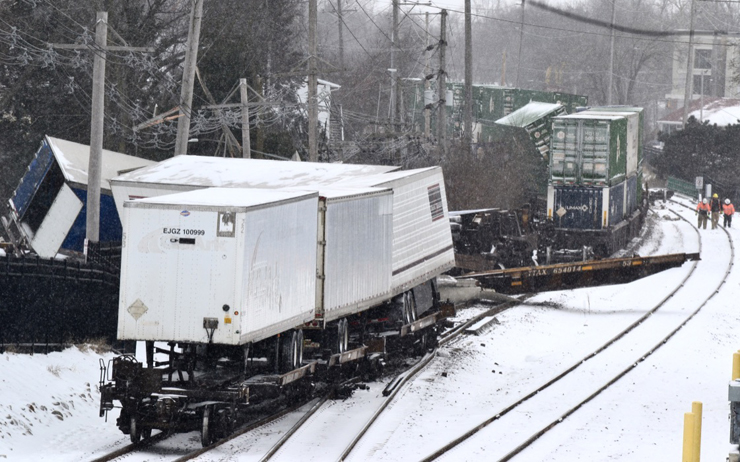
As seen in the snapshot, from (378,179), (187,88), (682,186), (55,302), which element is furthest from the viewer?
(682,186)

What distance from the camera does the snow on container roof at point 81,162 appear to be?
26908mm

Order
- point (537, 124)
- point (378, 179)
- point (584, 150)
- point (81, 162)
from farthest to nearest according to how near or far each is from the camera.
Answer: point (537, 124), point (584, 150), point (81, 162), point (378, 179)

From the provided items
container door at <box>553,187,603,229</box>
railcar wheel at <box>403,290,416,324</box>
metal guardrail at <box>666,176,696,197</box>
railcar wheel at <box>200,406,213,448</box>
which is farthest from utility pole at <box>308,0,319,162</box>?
metal guardrail at <box>666,176,696,197</box>

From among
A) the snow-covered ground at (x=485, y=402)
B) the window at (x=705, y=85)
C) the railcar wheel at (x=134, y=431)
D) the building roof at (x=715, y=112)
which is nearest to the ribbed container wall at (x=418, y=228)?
the snow-covered ground at (x=485, y=402)

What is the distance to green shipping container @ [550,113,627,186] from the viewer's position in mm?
33969

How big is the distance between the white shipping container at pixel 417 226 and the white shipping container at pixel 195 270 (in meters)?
5.13

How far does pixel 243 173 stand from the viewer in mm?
20969

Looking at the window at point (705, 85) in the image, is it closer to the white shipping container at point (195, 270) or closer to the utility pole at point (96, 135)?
the utility pole at point (96, 135)

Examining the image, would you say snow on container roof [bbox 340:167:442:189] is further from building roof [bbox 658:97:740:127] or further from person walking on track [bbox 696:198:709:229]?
building roof [bbox 658:97:740:127]

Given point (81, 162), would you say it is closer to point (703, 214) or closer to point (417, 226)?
point (417, 226)

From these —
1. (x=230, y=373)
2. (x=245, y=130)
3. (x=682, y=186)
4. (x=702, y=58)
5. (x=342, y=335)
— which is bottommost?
(x=230, y=373)

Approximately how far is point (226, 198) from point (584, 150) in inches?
851

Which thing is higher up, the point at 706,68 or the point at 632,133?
the point at 706,68

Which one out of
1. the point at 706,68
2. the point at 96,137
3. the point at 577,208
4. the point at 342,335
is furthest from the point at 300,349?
the point at 706,68
